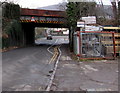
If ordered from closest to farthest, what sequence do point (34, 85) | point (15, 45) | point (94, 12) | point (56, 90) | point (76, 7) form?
1. point (56, 90)
2. point (34, 85)
3. point (76, 7)
4. point (94, 12)
5. point (15, 45)

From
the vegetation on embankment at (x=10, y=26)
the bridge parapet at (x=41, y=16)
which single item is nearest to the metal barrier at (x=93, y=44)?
the vegetation on embankment at (x=10, y=26)

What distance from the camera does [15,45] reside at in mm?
29031

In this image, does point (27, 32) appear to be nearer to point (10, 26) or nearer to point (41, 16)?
point (41, 16)

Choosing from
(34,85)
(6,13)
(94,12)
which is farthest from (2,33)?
(34,85)

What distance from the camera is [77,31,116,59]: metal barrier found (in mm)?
13781

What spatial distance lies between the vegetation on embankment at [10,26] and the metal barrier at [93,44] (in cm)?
1328

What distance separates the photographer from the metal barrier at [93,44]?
13781mm

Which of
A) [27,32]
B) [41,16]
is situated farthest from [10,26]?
[27,32]

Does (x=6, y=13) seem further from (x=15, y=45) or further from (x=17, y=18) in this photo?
(x=15, y=45)

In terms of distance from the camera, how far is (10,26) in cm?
2667

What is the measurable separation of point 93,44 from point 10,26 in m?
16.4

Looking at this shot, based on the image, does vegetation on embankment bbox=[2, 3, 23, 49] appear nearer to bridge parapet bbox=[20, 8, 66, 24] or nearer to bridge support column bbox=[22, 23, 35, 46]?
bridge parapet bbox=[20, 8, 66, 24]

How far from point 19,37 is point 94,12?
530 inches

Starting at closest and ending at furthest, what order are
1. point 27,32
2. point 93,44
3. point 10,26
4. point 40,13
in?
point 93,44 → point 10,26 → point 40,13 → point 27,32
